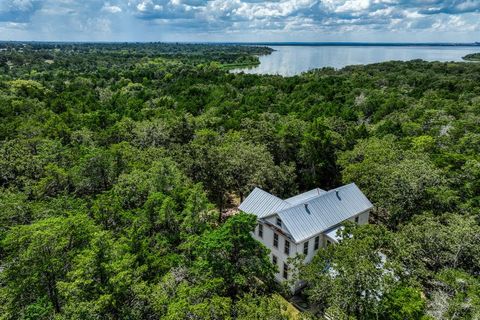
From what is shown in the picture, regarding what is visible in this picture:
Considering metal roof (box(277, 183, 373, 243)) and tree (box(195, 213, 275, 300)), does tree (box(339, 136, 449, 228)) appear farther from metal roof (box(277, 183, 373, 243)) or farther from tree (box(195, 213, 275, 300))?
tree (box(195, 213, 275, 300))

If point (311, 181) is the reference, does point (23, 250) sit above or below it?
above

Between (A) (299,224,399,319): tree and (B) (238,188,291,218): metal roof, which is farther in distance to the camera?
(B) (238,188,291,218): metal roof

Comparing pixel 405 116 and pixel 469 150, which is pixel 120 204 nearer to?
pixel 469 150

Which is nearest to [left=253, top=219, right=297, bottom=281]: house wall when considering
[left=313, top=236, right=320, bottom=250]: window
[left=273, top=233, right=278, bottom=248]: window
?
[left=273, top=233, right=278, bottom=248]: window

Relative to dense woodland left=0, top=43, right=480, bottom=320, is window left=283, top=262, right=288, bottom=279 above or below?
below

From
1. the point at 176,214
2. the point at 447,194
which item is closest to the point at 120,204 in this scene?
the point at 176,214
